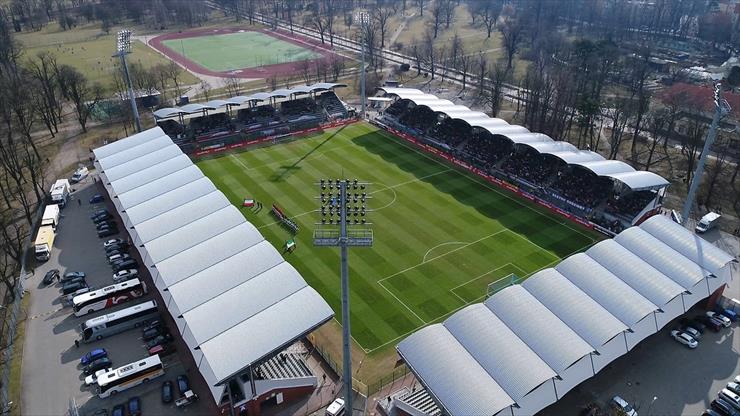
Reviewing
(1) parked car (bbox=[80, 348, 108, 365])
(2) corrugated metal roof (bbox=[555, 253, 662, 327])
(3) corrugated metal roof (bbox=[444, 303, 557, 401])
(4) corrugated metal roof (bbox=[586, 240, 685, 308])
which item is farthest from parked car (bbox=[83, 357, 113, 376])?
(4) corrugated metal roof (bbox=[586, 240, 685, 308])

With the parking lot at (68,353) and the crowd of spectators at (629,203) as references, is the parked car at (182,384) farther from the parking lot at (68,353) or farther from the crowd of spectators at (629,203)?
the crowd of spectators at (629,203)

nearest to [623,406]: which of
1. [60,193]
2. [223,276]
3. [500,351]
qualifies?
[500,351]

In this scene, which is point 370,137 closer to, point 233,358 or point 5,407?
point 233,358

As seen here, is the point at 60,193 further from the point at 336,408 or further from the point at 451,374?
the point at 451,374

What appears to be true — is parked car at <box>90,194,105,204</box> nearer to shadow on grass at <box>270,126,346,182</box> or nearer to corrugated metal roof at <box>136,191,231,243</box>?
corrugated metal roof at <box>136,191,231,243</box>

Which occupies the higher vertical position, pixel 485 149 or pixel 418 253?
pixel 485 149

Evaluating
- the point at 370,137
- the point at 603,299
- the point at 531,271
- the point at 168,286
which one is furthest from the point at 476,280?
the point at 370,137
